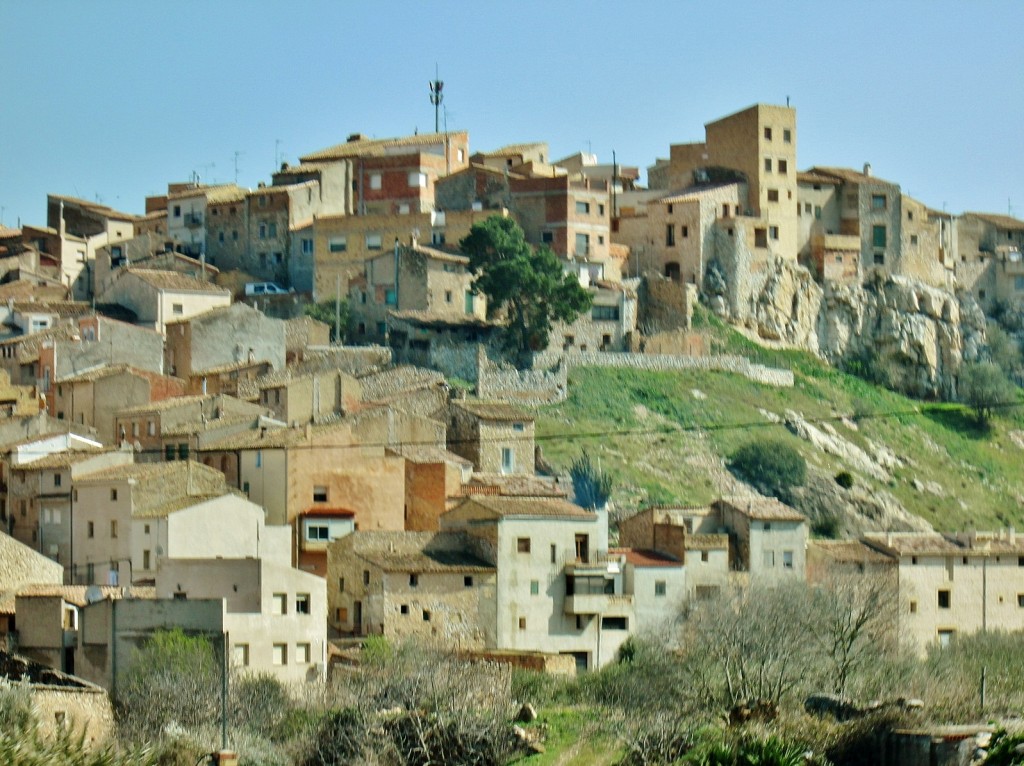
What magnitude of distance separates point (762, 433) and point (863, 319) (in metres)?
16.5

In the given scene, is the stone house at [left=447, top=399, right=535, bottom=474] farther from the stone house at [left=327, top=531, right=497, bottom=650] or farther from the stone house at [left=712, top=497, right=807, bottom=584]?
the stone house at [left=327, top=531, right=497, bottom=650]

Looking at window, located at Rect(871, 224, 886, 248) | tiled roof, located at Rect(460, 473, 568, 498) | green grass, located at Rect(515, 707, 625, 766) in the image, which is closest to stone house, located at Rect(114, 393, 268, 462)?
tiled roof, located at Rect(460, 473, 568, 498)

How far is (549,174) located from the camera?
318ft

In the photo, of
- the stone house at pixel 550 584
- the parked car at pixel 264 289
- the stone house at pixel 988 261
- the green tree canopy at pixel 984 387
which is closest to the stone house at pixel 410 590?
the stone house at pixel 550 584

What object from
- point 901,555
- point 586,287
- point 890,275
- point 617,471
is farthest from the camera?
point 890,275

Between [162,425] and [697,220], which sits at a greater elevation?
[697,220]

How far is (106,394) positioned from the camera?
7200 cm

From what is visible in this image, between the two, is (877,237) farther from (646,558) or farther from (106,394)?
(646,558)

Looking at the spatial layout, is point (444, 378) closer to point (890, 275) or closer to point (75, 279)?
point (75, 279)

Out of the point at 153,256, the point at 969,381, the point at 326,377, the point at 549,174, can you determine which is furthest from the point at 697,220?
the point at 326,377

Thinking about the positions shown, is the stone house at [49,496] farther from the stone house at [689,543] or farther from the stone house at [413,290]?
the stone house at [413,290]

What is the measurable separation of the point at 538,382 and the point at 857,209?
24875 millimetres

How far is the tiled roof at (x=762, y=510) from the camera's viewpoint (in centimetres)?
6688

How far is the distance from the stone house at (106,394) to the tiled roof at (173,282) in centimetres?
1022
